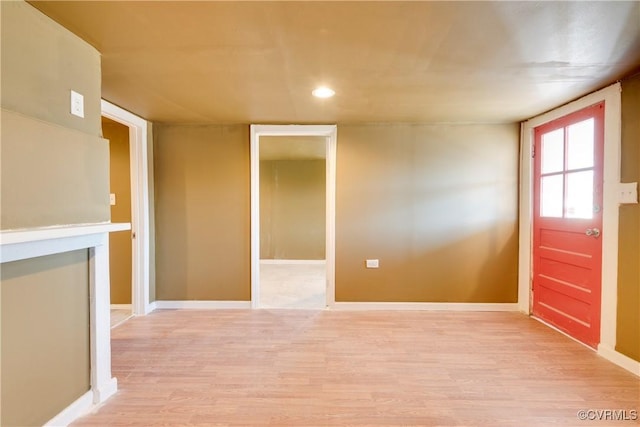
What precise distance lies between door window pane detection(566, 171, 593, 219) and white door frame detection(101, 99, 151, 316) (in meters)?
4.18

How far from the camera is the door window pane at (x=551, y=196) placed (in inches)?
112

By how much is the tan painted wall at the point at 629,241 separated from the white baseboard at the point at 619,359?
3cm

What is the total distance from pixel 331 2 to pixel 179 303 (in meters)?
3.34

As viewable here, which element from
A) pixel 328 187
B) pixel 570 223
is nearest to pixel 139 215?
pixel 328 187

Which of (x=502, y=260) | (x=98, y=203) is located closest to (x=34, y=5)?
(x=98, y=203)

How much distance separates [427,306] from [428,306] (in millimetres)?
12

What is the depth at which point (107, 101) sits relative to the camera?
2615 mm

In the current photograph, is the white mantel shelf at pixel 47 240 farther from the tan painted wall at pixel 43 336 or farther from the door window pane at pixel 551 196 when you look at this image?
the door window pane at pixel 551 196

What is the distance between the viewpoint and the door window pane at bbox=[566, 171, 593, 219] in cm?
250

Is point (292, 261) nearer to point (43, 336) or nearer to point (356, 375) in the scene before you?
point (356, 375)

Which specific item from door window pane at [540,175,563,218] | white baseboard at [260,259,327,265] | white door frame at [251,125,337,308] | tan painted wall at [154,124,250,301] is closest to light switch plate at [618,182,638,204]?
door window pane at [540,175,563,218]

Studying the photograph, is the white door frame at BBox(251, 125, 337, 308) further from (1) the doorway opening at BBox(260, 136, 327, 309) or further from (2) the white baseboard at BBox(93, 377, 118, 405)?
(1) the doorway opening at BBox(260, 136, 327, 309)

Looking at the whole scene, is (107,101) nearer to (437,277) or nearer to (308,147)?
(308,147)

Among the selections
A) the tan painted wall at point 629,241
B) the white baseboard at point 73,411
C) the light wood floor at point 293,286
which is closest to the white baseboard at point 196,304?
the light wood floor at point 293,286
